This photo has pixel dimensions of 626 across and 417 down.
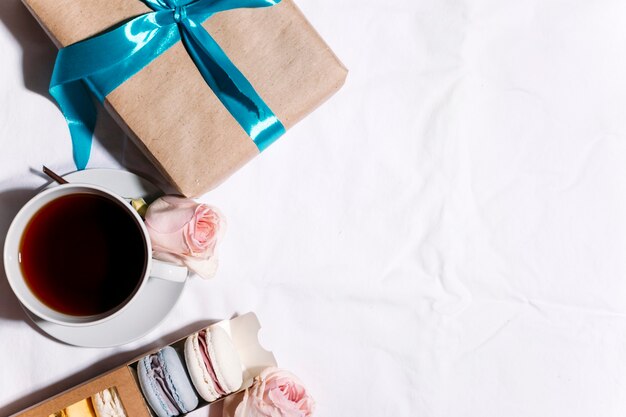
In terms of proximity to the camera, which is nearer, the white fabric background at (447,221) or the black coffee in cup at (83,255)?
the black coffee in cup at (83,255)

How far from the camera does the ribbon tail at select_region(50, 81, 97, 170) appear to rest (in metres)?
0.70

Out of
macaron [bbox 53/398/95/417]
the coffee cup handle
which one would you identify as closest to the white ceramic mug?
the coffee cup handle

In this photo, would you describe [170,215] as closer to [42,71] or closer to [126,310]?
[126,310]

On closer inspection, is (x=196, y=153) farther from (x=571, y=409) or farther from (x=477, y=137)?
(x=571, y=409)

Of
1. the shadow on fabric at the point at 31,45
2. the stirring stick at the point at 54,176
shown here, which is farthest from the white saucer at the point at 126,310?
the shadow on fabric at the point at 31,45

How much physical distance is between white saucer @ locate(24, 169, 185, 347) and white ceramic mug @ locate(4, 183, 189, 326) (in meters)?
0.06

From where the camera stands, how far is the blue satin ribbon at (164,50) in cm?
63

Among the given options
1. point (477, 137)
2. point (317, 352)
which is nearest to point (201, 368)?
point (317, 352)

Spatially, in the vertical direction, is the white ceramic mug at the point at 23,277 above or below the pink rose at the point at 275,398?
above

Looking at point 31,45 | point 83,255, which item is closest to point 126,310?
point 83,255

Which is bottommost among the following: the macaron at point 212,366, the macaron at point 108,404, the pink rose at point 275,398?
the pink rose at point 275,398

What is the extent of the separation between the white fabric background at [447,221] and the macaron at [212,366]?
0.07 meters

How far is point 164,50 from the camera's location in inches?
25.7

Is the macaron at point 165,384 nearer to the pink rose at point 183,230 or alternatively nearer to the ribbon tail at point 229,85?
the pink rose at point 183,230
